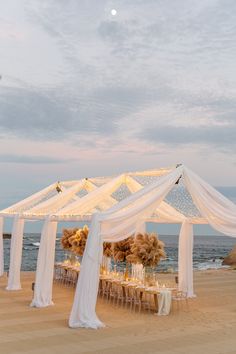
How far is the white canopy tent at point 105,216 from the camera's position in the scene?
407 inches

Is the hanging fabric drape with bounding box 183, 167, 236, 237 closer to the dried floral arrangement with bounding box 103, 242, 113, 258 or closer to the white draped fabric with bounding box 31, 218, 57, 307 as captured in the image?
the dried floral arrangement with bounding box 103, 242, 113, 258

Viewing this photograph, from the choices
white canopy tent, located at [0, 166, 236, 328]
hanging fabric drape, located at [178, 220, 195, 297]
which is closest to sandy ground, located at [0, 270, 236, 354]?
white canopy tent, located at [0, 166, 236, 328]

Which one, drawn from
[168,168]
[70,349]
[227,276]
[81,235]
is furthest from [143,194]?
[227,276]

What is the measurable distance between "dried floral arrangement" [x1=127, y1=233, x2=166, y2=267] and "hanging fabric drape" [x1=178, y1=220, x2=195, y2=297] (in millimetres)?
2725

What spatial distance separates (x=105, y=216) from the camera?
10.6 meters

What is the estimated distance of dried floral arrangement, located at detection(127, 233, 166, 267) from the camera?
39.0 ft

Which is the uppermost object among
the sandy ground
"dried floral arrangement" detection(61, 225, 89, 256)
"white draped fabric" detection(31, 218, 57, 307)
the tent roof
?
the tent roof

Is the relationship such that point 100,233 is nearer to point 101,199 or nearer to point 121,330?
point 121,330

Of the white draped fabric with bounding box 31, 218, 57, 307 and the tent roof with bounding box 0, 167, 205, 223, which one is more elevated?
the tent roof with bounding box 0, 167, 205, 223

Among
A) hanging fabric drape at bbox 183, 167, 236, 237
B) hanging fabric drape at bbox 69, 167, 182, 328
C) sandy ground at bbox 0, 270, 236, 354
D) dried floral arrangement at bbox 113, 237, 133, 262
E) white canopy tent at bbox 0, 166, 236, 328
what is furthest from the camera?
dried floral arrangement at bbox 113, 237, 133, 262

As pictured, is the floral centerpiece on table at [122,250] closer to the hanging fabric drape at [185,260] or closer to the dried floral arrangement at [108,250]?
the dried floral arrangement at [108,250]

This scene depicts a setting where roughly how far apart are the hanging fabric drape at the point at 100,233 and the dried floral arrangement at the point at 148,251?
0.87 m

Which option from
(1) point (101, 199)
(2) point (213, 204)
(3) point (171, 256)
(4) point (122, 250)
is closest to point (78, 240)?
(4) point (122, 250)

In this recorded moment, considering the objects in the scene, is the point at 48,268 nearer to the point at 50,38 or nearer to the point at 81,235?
the point at 81,235
